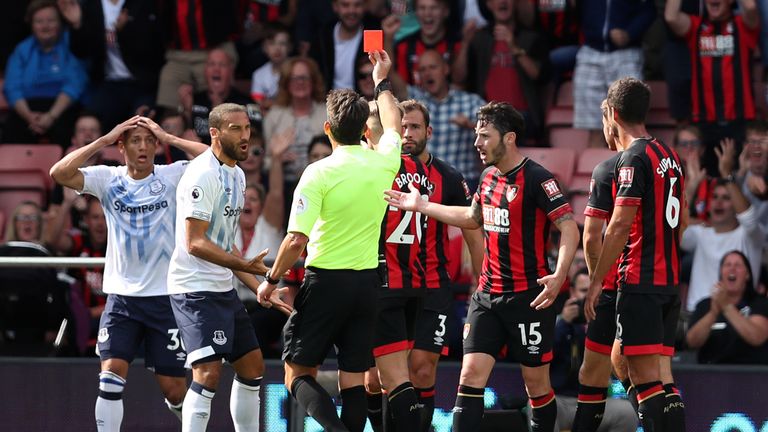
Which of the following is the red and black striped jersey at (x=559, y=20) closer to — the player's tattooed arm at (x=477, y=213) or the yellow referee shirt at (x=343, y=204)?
the player's tattooed arm at (x=477, y=213)

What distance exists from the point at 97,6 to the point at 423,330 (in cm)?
648

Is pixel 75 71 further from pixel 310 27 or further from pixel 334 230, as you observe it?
pixel 334 230

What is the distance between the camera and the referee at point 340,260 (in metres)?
8.15

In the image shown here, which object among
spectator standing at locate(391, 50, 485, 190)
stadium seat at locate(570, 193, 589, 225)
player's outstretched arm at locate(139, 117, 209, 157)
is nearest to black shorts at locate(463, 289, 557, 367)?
player's outstretched arm at locate(139, 117, 209, 157)

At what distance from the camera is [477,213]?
349 inches

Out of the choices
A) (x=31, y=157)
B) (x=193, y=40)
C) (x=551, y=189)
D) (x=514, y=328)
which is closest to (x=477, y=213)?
(x=551, y=189)

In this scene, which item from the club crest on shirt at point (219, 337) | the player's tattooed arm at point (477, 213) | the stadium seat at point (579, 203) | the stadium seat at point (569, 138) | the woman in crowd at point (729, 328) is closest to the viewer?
the club crest on shirt at point (219, 337)

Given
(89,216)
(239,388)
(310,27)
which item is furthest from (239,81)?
(239,388)

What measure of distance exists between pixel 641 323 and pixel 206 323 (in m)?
2.58

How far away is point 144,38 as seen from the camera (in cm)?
1438

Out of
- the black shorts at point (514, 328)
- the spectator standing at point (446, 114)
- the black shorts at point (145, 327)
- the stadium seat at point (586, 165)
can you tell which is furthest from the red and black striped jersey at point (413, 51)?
the black shorts at point (514, 328)

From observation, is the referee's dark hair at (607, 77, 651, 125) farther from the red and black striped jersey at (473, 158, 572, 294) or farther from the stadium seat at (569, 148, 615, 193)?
the stadium seat at (569, 148, 615, 193)

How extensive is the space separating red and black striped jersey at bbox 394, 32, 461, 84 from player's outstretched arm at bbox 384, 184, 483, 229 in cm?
515

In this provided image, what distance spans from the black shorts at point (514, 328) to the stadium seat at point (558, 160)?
4.58m
